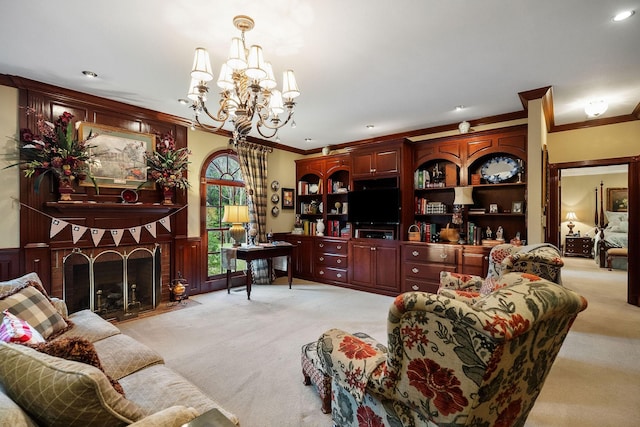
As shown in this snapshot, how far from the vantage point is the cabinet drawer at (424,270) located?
423 centimetres

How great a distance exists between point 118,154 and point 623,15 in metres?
4.93

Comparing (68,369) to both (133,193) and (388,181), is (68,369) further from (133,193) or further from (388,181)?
(388,181)

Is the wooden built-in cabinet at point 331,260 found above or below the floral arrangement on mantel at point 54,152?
below

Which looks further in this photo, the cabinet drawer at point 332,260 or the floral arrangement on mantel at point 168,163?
the cabinet drawer at point 332,260

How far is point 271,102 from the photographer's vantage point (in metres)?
2.57

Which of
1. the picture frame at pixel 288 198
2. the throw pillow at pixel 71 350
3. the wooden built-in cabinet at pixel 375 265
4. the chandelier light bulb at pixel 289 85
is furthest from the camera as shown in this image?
the picture frame at pixel 288 198

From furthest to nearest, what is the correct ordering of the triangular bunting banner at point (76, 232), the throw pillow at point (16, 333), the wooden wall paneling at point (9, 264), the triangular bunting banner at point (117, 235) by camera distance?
1. the triangular bunting banner at point (117, 235)
2. the triangular bunting banner at point (76, 232)
3. the wooden wall paneling at point (9, 264)
4. the throw pillow at point (16, 333)

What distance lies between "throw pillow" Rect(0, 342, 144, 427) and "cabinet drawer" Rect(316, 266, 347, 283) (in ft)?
14.5

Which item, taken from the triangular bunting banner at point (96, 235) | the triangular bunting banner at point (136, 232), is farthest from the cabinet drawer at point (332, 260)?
the triangular bunting banner at point (96, 235)

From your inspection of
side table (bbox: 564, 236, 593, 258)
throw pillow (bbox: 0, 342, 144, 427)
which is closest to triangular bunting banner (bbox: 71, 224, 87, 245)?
throw pillow (bbox: 0, 342, 144, 427)

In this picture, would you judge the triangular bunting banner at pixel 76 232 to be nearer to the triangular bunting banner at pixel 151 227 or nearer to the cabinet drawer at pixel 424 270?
the triangular bunting banner at pixel 151 227

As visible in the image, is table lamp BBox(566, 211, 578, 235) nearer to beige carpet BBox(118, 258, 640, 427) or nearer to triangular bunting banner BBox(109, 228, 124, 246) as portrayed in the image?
beige carpet BBox(118, 258, 640, 427)

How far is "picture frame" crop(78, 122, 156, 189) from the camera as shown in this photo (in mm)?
3569

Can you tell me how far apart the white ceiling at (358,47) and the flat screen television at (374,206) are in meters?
1.47
